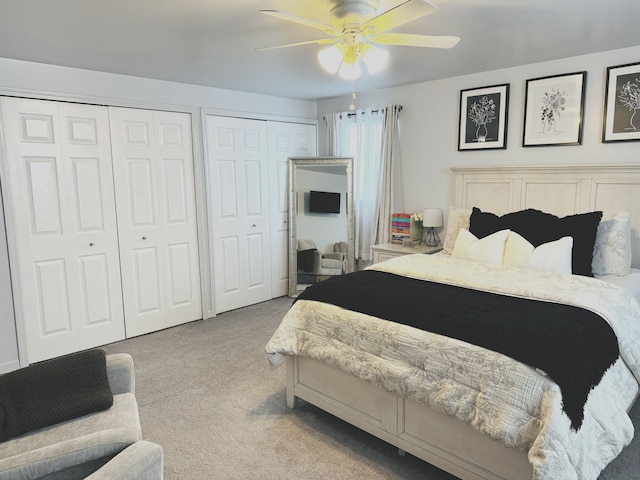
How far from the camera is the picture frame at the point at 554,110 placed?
11.1 feet

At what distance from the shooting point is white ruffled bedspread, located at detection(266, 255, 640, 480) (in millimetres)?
1675

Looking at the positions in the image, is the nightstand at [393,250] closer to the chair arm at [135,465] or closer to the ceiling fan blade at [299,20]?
the ceiling fan blade at [299,20]

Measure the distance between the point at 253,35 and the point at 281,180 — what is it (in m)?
2.45

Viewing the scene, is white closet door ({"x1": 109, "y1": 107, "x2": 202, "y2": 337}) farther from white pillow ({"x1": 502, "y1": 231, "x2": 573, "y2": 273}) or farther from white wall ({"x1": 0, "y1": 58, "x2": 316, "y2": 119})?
white pillow ({"x1": 502, "y1": 231, "x2": 573, "y2": 273})

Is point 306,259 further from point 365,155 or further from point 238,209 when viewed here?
point 365,155

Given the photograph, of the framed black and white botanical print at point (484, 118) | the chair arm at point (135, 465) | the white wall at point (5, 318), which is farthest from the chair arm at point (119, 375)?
the framed black and white botanical print at point (484, 118)

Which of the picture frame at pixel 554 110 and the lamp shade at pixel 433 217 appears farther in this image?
the lamp shade at pixel 433 217

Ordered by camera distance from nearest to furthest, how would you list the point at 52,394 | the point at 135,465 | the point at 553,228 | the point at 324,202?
the point at 135,465 → the point at 52,394 → the point at 553,228 → the point at 324,202

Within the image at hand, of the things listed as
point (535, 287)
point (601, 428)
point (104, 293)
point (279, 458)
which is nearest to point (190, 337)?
point (104, 293)

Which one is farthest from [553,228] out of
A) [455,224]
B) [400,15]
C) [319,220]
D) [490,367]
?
[319,220]

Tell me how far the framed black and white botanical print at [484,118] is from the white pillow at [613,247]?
1157mm

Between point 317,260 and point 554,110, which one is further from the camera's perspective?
point 317,260

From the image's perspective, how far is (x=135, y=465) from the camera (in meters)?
1.28

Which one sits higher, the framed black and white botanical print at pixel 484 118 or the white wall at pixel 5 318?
the framed black and white botanical print at pixel 484 118
